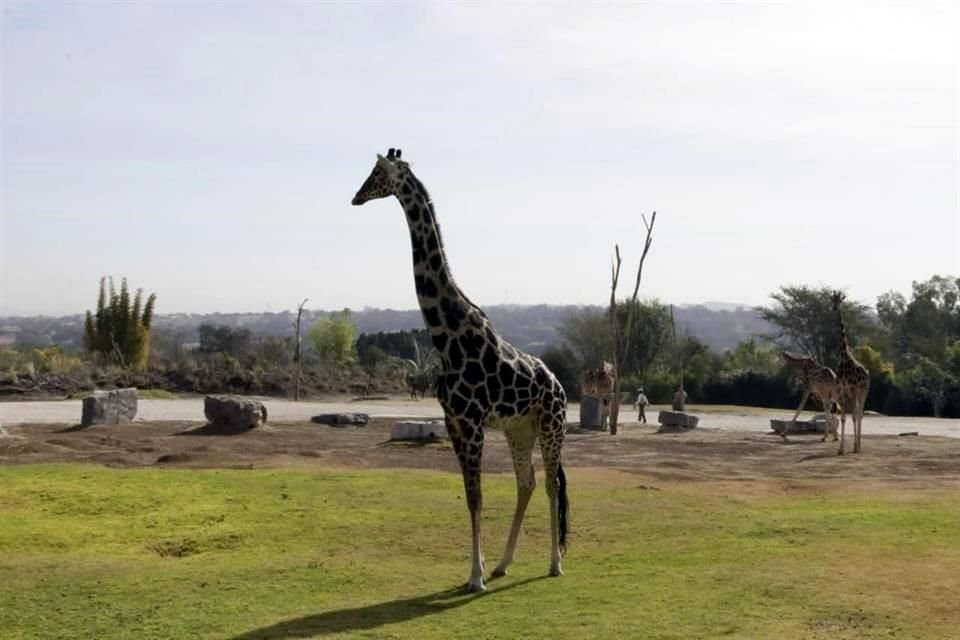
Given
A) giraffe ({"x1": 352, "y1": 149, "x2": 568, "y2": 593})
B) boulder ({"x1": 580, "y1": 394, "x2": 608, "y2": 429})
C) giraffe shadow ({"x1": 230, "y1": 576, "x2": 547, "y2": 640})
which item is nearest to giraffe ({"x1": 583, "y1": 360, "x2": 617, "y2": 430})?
boulder ({"x1": 580, "y1": 394, "x2": 608, "y2": 429})

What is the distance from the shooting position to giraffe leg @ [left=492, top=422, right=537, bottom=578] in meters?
13.6

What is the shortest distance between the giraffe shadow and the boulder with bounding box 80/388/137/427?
25.0m

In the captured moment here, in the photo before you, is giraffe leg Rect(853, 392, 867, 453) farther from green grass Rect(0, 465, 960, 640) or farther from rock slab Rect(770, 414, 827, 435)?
green grass Rect(0, 465, 960, 640)

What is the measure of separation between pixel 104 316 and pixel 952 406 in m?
43.9

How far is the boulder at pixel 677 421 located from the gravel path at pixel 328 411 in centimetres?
188

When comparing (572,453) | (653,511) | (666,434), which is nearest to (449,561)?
(653,511)

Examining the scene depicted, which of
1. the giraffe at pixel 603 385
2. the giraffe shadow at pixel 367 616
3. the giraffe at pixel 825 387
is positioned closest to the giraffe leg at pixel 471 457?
the giraffe shadow at pixel 367 616

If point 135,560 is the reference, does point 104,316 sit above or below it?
above

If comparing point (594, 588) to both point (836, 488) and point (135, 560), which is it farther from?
point (836, 488)

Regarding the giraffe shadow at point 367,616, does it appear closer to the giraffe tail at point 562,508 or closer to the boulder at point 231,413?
the giraffe tail at point 562,508

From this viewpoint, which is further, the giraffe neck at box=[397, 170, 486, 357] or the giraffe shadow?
the giraffe neck at box=[397, 170, 486, 357]

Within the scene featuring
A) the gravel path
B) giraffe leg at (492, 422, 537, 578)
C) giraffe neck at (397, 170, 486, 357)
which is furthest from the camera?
the gravel path

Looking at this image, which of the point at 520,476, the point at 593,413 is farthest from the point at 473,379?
the point at 593,413

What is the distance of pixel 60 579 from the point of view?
13.2 meters
